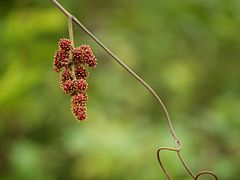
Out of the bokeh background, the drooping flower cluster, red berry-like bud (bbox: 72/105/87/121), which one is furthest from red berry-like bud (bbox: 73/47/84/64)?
the bokeh background

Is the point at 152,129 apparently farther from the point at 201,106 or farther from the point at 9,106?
the point at 201,106

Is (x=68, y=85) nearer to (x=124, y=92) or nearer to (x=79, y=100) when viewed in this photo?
(x=79, y=100)

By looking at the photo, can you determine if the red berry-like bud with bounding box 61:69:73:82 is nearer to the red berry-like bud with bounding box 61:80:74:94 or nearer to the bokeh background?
the red berry-like bud with bounding box 61:80:74:94

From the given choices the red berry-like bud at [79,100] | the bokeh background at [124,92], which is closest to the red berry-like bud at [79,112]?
the red berry-like bud at [79,100]

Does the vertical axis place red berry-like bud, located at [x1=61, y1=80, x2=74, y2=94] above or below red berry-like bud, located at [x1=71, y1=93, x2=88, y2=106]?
above

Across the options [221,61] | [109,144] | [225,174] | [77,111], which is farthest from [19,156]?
[221,61]

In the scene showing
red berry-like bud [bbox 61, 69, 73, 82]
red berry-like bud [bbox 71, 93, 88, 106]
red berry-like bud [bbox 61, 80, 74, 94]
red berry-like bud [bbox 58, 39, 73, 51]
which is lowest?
red berry-like bud [bbox 71, 93, 88, 106]

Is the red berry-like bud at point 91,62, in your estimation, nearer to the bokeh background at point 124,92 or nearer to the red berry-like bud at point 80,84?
the red berry-like bud at point 80,84
